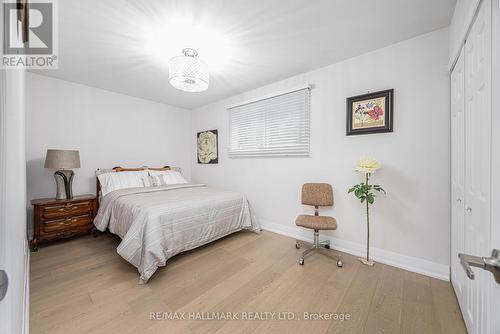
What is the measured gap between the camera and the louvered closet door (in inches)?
38.3

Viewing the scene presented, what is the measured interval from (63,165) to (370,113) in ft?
13.4

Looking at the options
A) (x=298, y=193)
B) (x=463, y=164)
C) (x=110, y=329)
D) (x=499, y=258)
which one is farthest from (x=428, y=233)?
(x=110, y=329)

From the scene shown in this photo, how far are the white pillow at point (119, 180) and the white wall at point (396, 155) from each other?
8.79 ft

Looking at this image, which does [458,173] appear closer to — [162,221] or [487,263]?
[487,263]


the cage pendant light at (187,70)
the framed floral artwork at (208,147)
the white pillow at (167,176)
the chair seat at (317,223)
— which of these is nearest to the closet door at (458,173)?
the chair seat at (317,223)

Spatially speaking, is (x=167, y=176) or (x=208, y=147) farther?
(x=208, y=147)

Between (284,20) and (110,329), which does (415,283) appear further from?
(284,20)

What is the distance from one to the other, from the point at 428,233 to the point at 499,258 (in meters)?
1.79

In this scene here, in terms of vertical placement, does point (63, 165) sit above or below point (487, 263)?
above

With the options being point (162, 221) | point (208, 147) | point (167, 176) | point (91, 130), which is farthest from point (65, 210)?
point (208, 147)

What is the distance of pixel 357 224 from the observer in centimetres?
241

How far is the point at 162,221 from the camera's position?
209cm

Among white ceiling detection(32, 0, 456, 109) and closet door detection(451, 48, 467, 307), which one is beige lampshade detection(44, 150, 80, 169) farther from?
closet door detection(451, 48, 467, 307)

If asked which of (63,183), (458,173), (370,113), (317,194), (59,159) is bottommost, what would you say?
(317,194)
